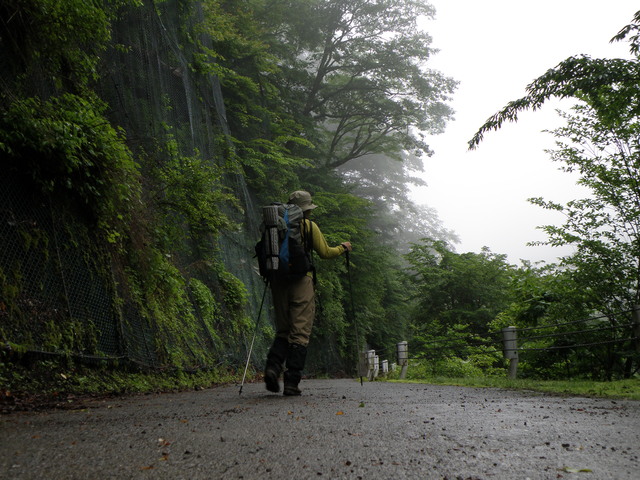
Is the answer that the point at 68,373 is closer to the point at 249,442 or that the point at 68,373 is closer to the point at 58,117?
the point at 58,117

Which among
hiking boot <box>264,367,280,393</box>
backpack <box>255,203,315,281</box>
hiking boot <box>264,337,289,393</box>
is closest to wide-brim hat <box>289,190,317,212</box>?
backpack <box>255,203,315,281</box>

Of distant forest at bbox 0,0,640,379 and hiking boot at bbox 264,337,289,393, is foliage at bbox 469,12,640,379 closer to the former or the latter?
distant forest at bbox 0,0,640,379

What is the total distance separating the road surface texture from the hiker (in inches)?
36.6

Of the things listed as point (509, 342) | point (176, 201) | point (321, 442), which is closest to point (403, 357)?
point (509, 342)

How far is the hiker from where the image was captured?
504cm

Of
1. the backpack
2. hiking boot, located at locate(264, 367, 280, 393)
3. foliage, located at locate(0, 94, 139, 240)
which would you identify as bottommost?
hiking boot, located at locate(264, 367, 280, 393)

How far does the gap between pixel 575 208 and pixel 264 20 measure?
46.5 feet

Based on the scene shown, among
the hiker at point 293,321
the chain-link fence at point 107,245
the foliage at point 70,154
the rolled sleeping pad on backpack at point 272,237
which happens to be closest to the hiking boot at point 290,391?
the hiker at point 293,321

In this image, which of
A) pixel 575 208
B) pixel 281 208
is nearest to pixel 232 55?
pixel 575 208

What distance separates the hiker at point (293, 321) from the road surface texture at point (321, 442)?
931 mm

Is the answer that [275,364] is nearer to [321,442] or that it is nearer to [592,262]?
[321,442]

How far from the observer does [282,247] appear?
5.12 m

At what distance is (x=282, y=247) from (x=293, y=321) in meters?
0.71

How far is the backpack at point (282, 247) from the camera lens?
507cm
